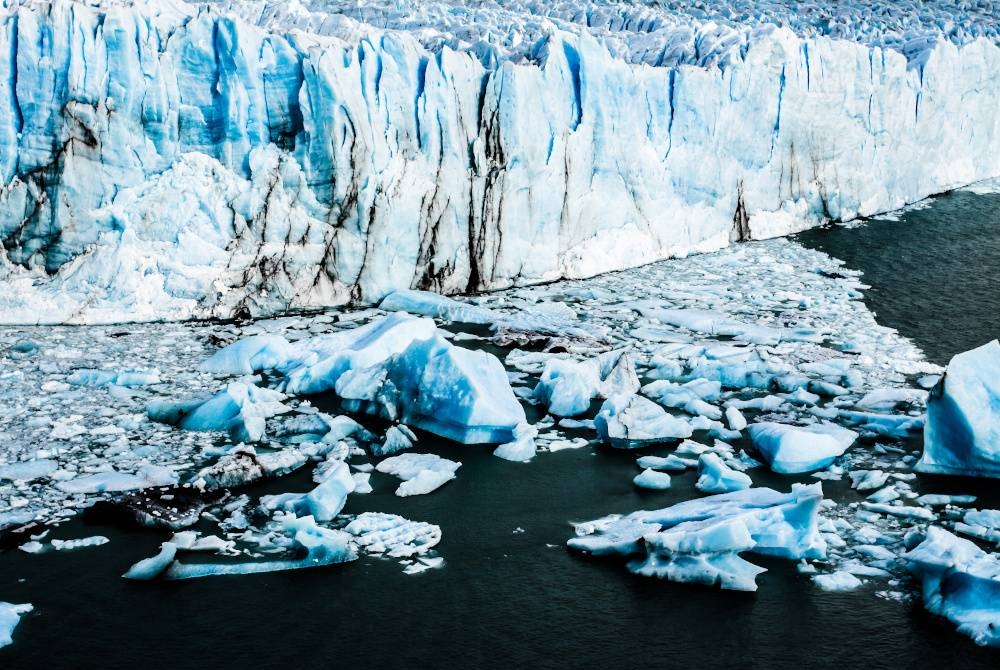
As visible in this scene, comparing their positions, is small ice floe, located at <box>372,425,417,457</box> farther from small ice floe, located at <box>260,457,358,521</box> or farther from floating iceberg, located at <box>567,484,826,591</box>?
floating iceberg, located at <box>567,484,826,591</box>

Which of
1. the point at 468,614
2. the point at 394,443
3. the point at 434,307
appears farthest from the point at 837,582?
the point at 434,307

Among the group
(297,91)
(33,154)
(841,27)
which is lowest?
(33,154)

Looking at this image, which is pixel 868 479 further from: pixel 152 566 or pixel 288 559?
pixel 152 566

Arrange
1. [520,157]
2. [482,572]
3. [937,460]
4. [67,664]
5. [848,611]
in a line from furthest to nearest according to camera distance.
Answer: [520,157], [937,460], [482,572], [848,611], [67,664]

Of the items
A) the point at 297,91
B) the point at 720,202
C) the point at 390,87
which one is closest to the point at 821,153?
the point at 720,202

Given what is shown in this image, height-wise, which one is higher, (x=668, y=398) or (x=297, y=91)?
(x=297, y=91)

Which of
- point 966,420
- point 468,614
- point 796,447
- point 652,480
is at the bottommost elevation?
point 468,614

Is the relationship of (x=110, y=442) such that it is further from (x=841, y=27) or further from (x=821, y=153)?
(x=841, y=27)
